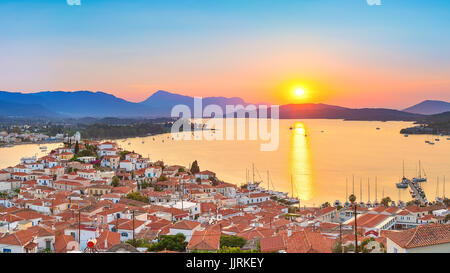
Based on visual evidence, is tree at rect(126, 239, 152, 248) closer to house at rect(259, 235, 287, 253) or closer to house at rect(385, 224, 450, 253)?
house at rect(259, 235, 287, 253)

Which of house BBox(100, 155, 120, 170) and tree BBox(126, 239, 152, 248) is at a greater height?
house BBox(100, 155, 120, 170)

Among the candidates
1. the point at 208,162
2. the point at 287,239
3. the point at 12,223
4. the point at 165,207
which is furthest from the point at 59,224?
the point at 208,162

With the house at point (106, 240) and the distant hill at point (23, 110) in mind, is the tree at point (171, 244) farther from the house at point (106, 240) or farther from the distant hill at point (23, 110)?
the distant hill at point (23, 110)

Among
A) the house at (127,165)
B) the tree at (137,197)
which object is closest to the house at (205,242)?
the tree at (137,197)

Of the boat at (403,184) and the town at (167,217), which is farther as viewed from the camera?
the boat at (403,184)

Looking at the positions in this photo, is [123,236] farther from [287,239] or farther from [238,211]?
[238,211]

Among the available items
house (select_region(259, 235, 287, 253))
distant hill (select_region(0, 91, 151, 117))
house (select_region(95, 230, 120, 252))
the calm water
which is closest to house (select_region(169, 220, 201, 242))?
house (select_region(95, 230, 120, 252))

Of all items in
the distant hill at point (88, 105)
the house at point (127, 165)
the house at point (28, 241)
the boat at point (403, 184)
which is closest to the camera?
the house at point (28, 241)
